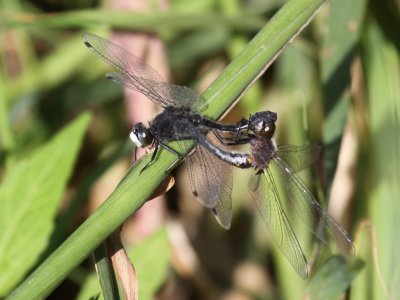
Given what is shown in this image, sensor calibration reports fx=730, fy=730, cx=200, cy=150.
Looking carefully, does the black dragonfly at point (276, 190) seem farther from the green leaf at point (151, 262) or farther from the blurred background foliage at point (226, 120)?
the green leaf at point (151, 262)

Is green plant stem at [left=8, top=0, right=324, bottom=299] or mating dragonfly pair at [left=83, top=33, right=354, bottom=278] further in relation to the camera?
mating dragonfly pair at [left=83, top=33, right=354, bottom=278]

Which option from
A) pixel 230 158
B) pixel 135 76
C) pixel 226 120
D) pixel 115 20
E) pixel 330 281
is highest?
pixel 226 120

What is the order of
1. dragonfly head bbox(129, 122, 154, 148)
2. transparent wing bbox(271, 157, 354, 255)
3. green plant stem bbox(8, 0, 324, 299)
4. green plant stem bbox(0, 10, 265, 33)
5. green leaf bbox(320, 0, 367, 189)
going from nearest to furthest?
green plant stem bbox(8, 0, 324, 299) → transparent wing bbox(271, 157, 354, 255) → dragonfly head bbox(129, 122, 154, 148) → green leaf bbox(320, 0, 367, 189) → green plant stem bbox(0, 10, 265, 33)

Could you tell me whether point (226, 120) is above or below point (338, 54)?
above

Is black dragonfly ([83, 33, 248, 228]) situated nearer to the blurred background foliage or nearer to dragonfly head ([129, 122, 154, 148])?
dragonfly head ([129, 122, 154, 148])

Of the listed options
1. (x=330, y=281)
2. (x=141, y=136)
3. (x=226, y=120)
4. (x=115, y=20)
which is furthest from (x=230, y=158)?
(x=226, y=120)

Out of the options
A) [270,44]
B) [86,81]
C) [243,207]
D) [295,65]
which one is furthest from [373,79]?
[86,81]

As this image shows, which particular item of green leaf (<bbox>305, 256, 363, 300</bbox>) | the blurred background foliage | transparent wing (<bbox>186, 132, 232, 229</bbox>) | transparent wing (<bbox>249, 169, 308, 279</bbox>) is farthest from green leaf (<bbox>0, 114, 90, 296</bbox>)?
green leaf (<bbox>305, 256, 363, 300</bbox>)

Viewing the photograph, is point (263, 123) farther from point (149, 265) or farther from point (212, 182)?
point (149, 265)
